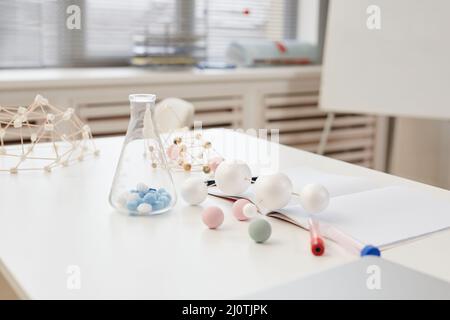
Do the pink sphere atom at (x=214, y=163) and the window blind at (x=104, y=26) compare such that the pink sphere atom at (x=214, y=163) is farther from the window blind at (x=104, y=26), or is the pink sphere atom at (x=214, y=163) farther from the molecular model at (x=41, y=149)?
the window blind at (x=104, y=26)

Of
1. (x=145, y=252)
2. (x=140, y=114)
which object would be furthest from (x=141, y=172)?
(x=145, y=252)

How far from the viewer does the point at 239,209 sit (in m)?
0.99

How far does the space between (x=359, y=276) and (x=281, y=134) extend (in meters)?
2.26

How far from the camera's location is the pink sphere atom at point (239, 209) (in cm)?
98

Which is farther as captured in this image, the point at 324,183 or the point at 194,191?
the point at 324,183

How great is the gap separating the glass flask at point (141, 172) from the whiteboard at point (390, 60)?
1.76m

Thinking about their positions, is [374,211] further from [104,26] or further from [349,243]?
[104,26]

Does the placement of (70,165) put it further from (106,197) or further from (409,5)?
(409,5)

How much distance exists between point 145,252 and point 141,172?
20 cm

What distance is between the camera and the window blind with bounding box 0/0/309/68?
2.63 meters

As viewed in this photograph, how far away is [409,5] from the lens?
2.49 metres

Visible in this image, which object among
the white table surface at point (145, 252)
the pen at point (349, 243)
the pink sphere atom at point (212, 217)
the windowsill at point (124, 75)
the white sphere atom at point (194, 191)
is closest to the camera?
the white table surface at point (145, 252)

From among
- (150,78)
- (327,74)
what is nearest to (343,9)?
(327,74)

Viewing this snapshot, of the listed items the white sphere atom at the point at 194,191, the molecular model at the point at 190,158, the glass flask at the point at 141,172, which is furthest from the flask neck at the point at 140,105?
the molecular model at the point at 190,158
